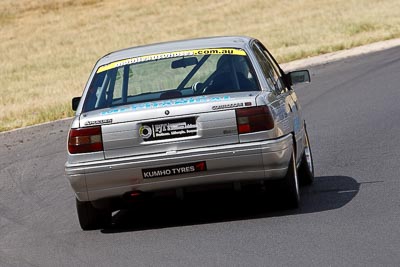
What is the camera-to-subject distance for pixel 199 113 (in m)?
8.17

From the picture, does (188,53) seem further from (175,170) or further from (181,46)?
(175,170)

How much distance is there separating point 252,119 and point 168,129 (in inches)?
23.0

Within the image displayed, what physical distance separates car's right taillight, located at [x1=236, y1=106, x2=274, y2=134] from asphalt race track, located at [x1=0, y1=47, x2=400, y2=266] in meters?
0.67

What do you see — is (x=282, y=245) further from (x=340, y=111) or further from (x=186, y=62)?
(x=340, y=111)

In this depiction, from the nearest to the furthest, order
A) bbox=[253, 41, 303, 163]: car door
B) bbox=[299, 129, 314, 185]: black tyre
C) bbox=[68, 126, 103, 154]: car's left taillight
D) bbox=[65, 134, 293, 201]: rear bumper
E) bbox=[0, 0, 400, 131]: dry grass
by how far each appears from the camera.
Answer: bbox=[65, 134, 293, 201]: rear bumper
bbox=[68, 126, 103, 154]: car's left taillight
bbox=[253, 41, 303, 163]: car door
bbox=[299, 129, 314, 185]: black tyre
bbox=[0, 0, 400, 131]: dry grass

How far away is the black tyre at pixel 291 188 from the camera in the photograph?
28.0ft

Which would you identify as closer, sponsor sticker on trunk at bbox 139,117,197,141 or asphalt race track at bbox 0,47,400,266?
asphalt race track at bbox 0,47,400,266

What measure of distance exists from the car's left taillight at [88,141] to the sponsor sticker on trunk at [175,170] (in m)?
0.38

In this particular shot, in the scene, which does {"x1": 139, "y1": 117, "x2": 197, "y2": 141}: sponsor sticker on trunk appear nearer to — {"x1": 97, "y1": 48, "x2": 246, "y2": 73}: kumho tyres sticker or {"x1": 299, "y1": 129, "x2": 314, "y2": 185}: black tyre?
{"x1": 97, "y1": 48, "x2": 246, "y2": 73}: kumho tyres sticker

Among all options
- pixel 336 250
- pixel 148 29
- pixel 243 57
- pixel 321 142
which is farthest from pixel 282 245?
pixel 148 29

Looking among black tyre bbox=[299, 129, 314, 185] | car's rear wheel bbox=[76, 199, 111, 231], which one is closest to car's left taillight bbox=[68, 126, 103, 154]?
car's rear wheel bbox=[76, 199, 111, 231]

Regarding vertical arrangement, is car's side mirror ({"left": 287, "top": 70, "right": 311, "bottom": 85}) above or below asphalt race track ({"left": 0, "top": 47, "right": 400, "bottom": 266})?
above

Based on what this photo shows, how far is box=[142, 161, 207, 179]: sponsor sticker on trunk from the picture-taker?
322 inches

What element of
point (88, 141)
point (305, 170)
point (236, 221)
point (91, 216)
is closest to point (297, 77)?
Answer: point (305, 170)
